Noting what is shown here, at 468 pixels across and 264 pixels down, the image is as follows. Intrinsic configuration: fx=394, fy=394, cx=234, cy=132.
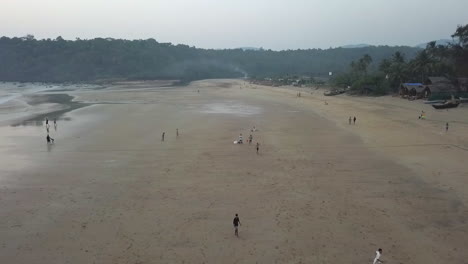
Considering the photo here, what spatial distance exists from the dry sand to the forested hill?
111 metres

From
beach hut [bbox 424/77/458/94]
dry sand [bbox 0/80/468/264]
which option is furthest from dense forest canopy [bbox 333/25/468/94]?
dry sand [bbox 0/80/468/264]

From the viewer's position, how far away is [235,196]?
55.1 feet

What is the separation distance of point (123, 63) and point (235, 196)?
149 meters

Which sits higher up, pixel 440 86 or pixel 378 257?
pixel 440 86

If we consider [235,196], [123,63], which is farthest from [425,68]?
[123,63]

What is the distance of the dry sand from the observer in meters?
12.3

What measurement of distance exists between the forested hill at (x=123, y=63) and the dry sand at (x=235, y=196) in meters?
111

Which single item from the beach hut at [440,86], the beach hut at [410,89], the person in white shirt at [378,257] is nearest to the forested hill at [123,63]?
the beach hut at [410,89]

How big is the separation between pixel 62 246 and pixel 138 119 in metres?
27.8

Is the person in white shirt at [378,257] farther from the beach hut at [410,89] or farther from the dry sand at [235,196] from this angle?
the beach hut at [410,89]

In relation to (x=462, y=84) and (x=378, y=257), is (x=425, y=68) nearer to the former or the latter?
(x=462, y=84)

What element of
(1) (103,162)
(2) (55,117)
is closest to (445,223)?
(1) (103,162)

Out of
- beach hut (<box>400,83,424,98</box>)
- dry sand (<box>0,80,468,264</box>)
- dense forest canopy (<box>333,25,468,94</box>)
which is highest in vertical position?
dense forest canopy (<box>333,25,468,94</box>)

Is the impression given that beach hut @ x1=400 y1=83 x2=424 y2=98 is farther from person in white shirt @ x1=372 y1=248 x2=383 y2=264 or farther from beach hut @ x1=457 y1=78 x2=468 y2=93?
person in white shirt @ x1=372 y1=248 x2=383 y2=264
